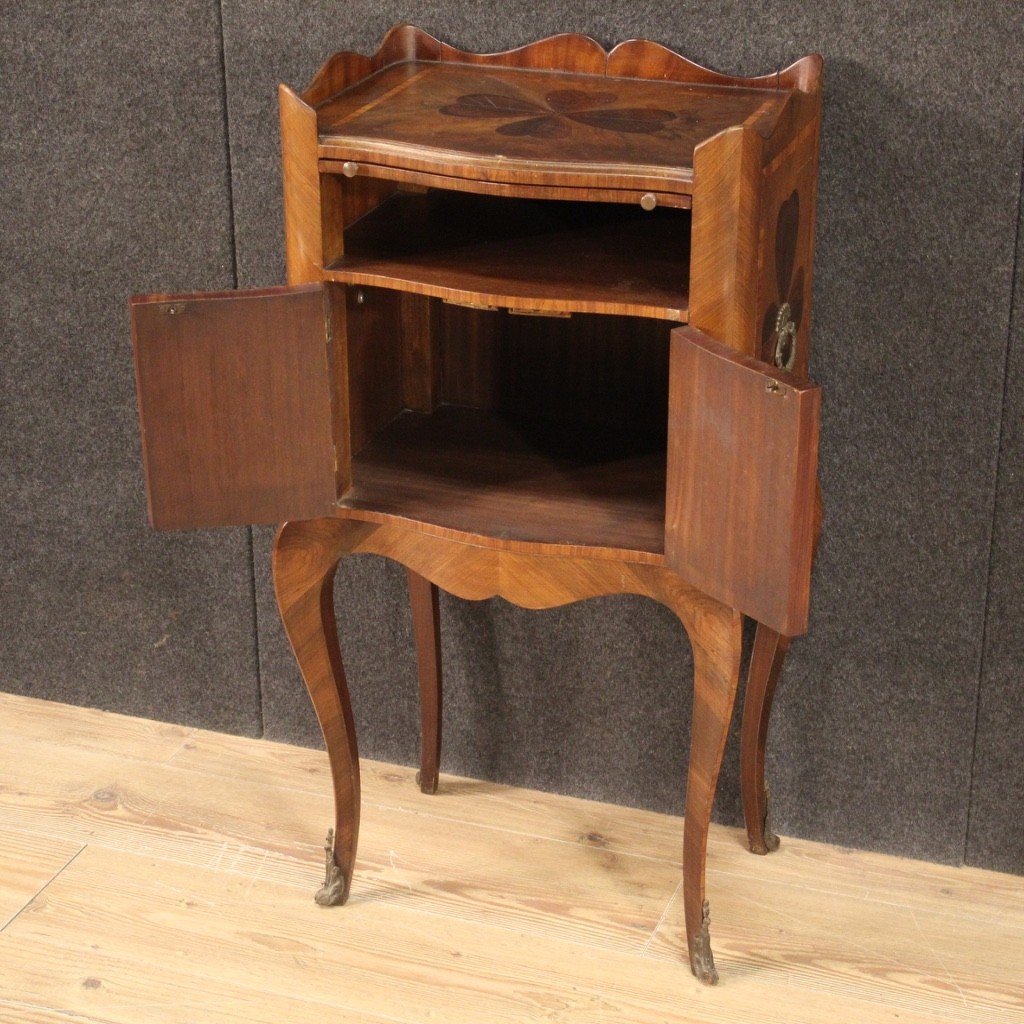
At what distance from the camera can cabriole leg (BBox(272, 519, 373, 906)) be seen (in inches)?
56.6

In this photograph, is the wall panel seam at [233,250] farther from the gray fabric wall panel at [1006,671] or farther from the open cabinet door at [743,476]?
the gray fabric wall panel at [1006,671]

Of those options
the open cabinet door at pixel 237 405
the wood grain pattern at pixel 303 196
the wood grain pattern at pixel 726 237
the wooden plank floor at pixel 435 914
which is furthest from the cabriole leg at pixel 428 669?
the wood grain pattern at pixel 726 237

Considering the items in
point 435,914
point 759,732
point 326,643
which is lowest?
point 435,914

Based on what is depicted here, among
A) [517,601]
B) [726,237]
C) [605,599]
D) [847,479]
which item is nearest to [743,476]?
[726,237]

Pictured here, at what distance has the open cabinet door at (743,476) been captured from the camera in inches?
44.7

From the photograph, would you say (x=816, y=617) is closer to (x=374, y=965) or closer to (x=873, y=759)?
(x=873, y=759)

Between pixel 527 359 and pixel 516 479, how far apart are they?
0.62ft

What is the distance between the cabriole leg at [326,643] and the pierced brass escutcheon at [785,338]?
1.28ft

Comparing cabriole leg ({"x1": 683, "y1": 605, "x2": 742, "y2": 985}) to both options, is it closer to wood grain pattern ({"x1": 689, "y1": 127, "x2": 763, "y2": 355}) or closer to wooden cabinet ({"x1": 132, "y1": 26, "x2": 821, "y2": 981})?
wooden cabinet ({"x1": 132, "y1": 26, "x2": 821, "y2": 981})

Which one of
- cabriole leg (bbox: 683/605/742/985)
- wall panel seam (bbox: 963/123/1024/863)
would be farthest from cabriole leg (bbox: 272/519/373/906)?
wall panel seam (bbox: 963/123/1024/863)

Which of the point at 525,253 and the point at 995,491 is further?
the point at 995,491

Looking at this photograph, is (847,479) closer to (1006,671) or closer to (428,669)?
(1006,671)

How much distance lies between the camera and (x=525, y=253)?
1.33 m

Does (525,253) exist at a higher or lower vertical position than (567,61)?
lower
